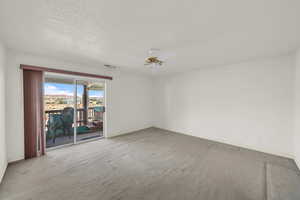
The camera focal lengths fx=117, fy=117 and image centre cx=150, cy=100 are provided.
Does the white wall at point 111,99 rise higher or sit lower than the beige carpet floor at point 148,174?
higher

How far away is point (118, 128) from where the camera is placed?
4395mm

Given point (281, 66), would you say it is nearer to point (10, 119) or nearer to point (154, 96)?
point (154, 96)

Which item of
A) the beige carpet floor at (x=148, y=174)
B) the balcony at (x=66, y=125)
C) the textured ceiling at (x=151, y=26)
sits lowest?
the beige carpet floor at (x=148, y=174)

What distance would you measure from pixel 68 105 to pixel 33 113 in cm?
87

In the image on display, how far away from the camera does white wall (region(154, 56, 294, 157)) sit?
270 centimetres

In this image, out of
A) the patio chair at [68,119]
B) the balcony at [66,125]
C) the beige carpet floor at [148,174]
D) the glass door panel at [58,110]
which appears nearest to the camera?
the beige carpet floor at [148,174]

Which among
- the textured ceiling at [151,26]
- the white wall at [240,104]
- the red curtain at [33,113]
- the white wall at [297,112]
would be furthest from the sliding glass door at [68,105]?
the white wall at [297,112]

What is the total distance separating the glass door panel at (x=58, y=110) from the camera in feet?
10.5

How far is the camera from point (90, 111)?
4348 millimetres

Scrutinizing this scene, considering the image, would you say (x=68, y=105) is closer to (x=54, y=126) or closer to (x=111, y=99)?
(x=54, y=126)

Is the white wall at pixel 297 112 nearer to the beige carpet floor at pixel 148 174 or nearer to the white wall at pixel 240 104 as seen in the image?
the white wall at pixel 240 104

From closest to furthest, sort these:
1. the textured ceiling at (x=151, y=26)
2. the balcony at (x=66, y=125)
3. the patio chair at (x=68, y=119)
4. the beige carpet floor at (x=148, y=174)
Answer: the textured ceiling at (x=151, y=26), the beige carpet floor at (x=148, y=174), the balcony at (x=66, y=125), the patio chair at (x=68, y=119)

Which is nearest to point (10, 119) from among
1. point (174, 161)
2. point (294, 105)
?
point (174, 161)

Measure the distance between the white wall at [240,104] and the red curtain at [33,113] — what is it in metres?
4.13
